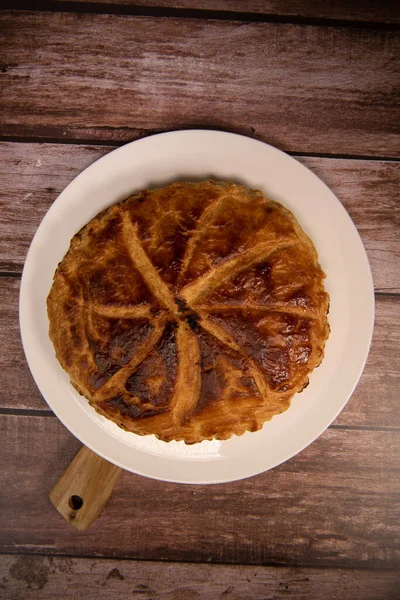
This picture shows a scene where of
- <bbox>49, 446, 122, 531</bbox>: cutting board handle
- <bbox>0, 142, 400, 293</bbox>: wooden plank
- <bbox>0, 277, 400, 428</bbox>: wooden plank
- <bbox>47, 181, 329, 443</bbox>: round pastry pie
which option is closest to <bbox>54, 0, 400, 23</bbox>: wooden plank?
<bbox>0, 142, 400, 293</bbox>: wooden plank

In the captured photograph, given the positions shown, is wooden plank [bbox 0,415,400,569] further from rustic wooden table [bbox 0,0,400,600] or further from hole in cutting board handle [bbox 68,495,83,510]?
hole in cutting board handle [bbox 68,495,83,510]

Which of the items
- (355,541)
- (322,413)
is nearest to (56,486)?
(322,413)

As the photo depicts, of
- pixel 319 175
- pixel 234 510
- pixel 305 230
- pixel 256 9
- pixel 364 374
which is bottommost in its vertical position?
pixel 234 510

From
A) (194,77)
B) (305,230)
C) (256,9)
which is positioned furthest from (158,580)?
(256,9)

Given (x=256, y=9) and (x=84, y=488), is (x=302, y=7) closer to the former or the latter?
(x=256, y=9)

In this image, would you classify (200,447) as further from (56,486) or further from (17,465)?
Answer: (17,465)

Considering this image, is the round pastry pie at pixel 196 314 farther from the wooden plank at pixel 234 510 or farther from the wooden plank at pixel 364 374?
the wooden plank at pixel 234 510
